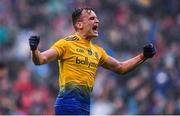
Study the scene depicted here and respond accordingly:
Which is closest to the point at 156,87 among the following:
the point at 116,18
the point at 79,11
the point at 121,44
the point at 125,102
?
the point at 125,102

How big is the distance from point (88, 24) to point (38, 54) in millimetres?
981

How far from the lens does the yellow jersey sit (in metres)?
9.52

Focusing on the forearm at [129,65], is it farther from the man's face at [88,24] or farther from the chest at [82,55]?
the man's face at [88,24]

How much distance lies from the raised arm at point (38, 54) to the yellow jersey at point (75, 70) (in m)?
0.18

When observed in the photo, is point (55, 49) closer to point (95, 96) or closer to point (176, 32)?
point (95, 96)

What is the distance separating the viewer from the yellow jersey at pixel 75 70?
31.2ft

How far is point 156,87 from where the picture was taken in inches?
630

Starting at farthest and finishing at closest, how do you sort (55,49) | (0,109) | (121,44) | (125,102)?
(121,44) < (125,102) < (0,109) < (55,49)


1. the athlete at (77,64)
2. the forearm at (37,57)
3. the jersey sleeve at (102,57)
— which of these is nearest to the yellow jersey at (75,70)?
the athlete at (77,64)

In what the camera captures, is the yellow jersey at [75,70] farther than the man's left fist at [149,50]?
No

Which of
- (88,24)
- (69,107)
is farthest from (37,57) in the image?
(88,24)

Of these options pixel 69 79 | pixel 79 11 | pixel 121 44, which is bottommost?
pixel 69 79

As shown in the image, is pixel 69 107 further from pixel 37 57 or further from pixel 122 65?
pixel 122 65

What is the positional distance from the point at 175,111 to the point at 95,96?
60.2 inches
